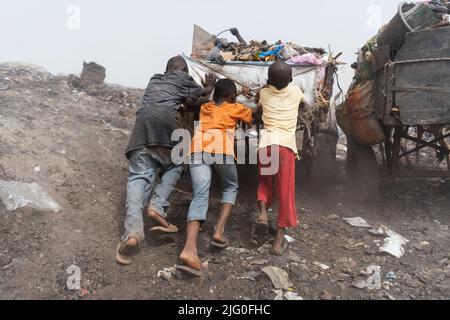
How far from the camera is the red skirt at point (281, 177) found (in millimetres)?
3467

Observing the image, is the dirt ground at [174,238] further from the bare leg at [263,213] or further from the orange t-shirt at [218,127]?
the orange t-shirt at [218,127]

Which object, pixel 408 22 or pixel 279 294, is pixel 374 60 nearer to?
pixel 408 22

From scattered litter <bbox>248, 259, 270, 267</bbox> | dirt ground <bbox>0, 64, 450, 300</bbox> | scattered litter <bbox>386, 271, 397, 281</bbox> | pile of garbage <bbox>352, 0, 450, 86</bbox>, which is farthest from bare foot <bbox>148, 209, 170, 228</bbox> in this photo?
pile of garbage <bbox>352, 0, 450, 86</bbox>

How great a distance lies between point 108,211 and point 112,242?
58cm

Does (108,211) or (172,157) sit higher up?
(172,157)

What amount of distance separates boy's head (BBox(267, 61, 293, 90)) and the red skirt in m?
0.59

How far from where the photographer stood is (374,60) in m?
4.63

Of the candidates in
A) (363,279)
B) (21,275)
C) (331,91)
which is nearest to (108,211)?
(21,275)

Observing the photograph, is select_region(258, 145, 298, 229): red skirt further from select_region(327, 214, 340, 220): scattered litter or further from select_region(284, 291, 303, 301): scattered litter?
select_region(327, 214, 340, 220): scattered litter

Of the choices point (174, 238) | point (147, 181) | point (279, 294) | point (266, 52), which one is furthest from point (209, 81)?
point (279, 294)

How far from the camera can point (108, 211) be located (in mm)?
4059

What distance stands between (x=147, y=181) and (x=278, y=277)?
1.41 m
